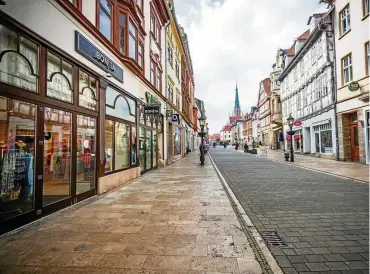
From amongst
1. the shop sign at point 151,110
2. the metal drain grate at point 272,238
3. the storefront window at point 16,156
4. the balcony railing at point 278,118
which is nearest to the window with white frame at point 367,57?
the shop sign at point 151,110

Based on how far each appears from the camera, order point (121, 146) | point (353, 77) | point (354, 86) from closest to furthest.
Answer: point (121, 146), point (354, 86), point (353, 77)

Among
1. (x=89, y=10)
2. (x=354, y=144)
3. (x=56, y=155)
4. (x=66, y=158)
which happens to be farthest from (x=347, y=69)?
(x=56, y=155)

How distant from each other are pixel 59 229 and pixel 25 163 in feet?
5.31

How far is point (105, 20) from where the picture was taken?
8930 mm

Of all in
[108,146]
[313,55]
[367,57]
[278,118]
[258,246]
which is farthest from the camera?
[278,118]

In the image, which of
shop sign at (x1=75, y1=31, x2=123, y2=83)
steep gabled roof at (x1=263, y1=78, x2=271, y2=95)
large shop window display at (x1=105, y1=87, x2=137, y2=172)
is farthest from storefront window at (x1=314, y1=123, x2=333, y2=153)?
steep gabled roof at (x1=263, y1=78, x2=271, y2=95)

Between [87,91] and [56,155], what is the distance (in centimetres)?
236

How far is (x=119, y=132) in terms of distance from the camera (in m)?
9.86

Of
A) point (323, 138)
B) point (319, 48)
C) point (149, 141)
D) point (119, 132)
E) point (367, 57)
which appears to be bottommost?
point (149, 141)

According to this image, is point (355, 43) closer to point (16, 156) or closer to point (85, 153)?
point (85, 153)

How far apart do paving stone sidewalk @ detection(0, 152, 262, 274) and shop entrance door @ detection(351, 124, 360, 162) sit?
1554 cm

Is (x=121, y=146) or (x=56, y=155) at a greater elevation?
(x=121, y=146)

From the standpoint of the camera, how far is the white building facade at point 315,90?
19641mm

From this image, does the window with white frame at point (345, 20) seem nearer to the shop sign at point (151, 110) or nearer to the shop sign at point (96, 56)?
the shop sign at point (151, 110)
